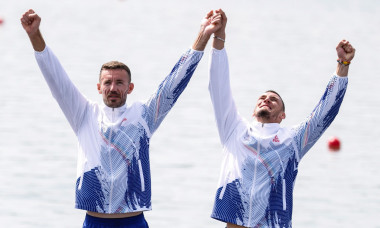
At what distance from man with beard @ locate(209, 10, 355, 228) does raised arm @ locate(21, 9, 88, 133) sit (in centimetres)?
106

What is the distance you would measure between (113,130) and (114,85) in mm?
355

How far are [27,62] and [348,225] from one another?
57.4ft

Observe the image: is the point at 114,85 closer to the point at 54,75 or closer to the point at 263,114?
the point at 54,75

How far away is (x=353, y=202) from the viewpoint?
16016 millimetres

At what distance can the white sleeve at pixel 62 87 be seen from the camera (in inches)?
299

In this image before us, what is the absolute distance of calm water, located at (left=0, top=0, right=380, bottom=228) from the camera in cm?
1545

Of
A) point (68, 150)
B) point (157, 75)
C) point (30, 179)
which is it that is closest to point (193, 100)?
point (157, 75)

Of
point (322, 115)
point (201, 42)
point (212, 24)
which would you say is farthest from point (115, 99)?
point (322, 115)

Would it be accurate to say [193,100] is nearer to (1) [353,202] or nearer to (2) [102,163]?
(1) [353,202]

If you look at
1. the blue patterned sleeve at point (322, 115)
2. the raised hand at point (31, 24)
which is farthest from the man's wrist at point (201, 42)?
the raised hand at point (31, 24)

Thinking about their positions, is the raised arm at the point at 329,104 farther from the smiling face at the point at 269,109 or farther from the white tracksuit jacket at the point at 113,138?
the white tracksuit jacket at the point at 113,138

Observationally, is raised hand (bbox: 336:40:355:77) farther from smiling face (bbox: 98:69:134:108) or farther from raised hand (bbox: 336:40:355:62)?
smiling face (bbox: 98:69:134:108)

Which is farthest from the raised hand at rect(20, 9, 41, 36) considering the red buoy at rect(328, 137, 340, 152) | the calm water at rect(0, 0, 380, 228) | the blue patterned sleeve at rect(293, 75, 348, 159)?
the red buoy at rect(328, 137, 340, 152)

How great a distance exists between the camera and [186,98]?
24.9 meters
